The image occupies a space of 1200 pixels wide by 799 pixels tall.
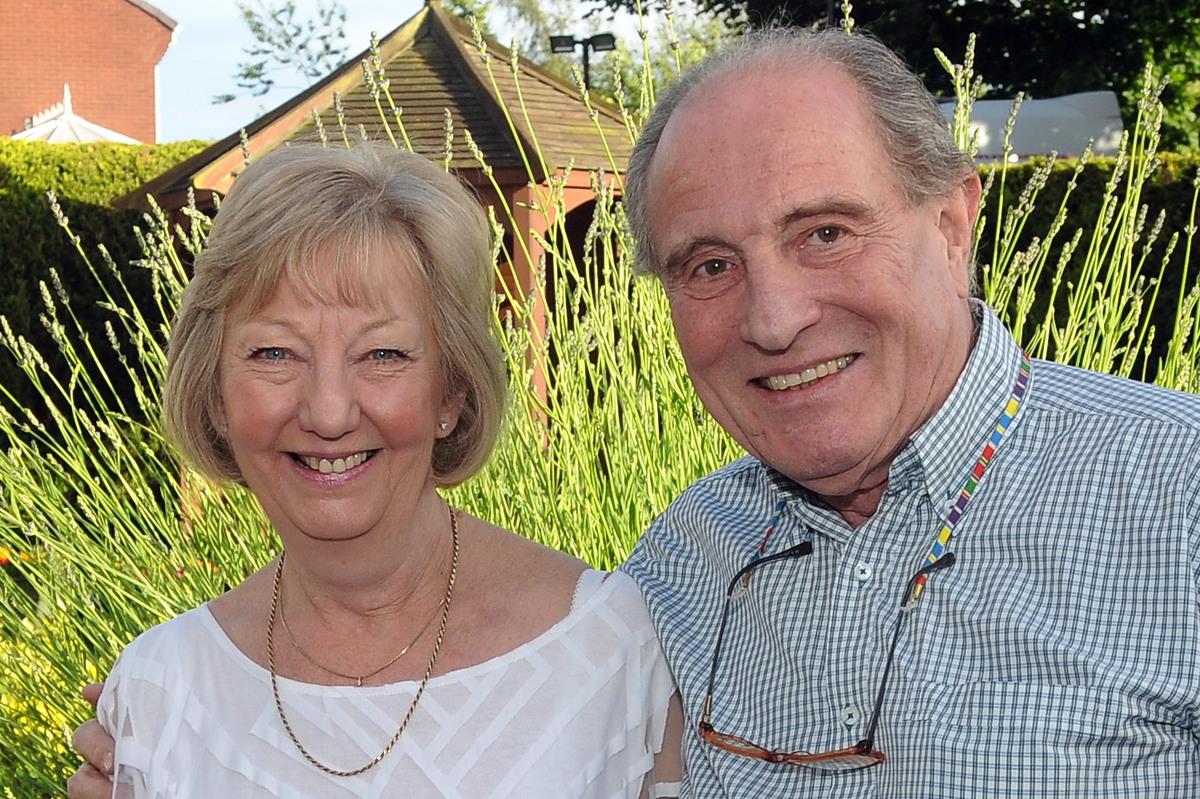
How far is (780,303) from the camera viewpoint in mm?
1890

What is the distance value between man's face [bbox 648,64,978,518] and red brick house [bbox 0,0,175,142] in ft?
110

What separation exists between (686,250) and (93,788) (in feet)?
4.26

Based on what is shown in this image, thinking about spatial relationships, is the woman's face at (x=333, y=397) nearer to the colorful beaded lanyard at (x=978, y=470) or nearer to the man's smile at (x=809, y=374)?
the man's smile at (x=809, y=374)

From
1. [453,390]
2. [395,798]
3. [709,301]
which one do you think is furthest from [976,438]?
[395,798]

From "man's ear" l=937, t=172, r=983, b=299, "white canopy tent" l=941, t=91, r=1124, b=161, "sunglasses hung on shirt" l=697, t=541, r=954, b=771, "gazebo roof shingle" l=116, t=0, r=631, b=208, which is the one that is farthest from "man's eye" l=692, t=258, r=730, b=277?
"white canopy tent" l=941, t=91, r=1124, b=161

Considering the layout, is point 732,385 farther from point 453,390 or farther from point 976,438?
point 453,390

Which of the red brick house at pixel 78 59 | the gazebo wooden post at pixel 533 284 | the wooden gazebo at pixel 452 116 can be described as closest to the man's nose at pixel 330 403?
the gazebo wooden post at pixel 533 284

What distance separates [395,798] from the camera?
7.03 feet

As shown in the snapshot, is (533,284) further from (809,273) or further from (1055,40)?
(1055,40)

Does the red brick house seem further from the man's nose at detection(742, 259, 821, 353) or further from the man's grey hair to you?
the man's nose at detection(742, 259, 821, 353)

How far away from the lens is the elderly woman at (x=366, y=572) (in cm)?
209

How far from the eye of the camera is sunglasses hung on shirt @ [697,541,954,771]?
1836 mm

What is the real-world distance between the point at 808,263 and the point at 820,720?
62cm

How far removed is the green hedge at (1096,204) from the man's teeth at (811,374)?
610 centimetres
